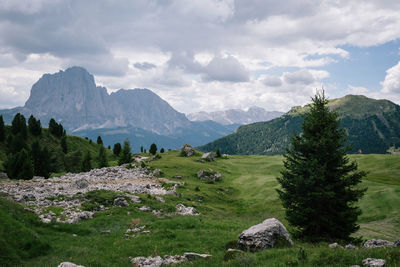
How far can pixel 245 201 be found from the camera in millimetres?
47844

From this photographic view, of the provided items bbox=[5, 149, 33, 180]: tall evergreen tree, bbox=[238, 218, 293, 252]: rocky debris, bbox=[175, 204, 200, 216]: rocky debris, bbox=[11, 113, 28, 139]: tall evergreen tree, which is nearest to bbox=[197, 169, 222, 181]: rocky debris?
bbox=[175, 204, 200, 216]: rocky debris

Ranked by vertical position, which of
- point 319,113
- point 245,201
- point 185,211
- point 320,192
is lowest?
point 245,201

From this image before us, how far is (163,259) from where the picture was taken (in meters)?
14.3

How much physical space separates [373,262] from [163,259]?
1046 cm

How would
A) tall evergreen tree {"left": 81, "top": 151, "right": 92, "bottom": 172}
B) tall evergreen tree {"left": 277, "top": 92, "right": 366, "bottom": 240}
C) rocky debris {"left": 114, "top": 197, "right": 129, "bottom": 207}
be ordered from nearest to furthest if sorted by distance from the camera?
tall evergreen tree {"left": 277, "top": 92, "right": 366, "bottom": 240}
rocky debris {"left": 114, "top": 197, "right": 129, "bottom": 207}
tall evergreen tree {"left": 81, "top": 151, "right": 92, "bottom": 172}

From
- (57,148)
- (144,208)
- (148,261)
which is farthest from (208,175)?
(57,148)

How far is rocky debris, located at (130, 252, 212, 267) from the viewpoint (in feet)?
43.9

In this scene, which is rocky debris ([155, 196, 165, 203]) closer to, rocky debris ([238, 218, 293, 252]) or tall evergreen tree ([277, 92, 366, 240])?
tall evergreen tree ([277, 92, 366, 240])

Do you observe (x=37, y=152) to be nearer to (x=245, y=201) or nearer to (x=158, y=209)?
(x=158, y=209)

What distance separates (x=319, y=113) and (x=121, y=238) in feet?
62.4

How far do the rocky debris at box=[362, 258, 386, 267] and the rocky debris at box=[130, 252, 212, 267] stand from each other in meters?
7.37

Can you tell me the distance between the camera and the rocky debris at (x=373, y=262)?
9227 mm

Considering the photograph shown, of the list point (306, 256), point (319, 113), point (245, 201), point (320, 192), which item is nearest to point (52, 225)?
point (306, 256)

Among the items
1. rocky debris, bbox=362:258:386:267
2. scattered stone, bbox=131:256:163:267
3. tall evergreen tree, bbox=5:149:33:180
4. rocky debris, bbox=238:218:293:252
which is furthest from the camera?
tall evergreen tree, bbox=5:149:33:180
